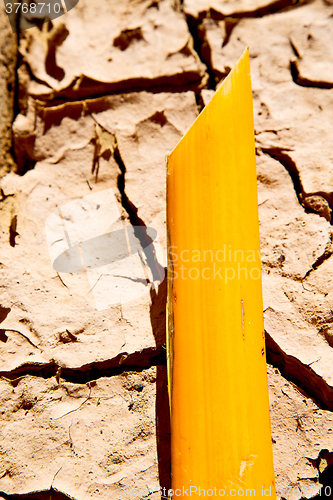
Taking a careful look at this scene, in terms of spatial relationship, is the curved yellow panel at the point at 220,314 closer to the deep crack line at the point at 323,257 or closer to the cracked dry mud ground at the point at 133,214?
the cracked dry mud ground at the point at 133,214

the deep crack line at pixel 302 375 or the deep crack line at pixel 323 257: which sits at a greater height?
the deep crack line at pixel 323 257

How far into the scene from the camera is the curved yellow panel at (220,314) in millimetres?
623

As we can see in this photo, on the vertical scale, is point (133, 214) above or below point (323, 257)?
above

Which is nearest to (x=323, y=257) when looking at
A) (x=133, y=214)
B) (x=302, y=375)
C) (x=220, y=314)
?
(x=302, y=375)

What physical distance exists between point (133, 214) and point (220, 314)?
46 centimetres

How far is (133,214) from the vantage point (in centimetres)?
95

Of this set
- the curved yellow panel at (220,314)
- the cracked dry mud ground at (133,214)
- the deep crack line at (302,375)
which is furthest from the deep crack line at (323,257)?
the curved yellow panel at (220,314)

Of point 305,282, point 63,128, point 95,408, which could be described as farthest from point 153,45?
point 95,408

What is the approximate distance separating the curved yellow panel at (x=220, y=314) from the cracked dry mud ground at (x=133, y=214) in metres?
0.23

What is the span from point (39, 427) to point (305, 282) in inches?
33.2

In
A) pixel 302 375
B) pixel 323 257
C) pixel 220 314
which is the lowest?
pixel 302 375

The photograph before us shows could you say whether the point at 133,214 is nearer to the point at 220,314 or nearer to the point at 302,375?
the point at 220,314

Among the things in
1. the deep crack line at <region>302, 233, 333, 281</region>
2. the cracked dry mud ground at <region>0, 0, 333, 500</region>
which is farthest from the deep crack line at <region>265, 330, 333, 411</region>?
the deep crack line at <region>302, 233, 333, 281</region>

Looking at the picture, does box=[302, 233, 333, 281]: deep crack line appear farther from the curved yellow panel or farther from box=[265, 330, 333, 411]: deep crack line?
the curved yellow panel
